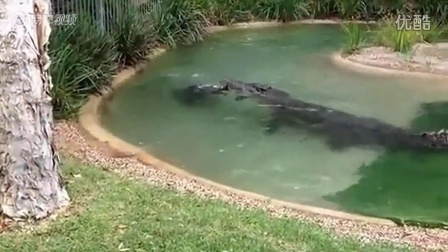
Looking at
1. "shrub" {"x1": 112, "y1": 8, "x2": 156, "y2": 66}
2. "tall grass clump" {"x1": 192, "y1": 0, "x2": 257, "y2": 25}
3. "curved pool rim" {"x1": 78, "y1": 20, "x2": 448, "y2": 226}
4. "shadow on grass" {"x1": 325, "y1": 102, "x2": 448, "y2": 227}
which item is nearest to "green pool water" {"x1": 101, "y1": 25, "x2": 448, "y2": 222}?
"shadow on grass" {"x1": 325, "y1": 102, "x2": 448, "y2": 227}

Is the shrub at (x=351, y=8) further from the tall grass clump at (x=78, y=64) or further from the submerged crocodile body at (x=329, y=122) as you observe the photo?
the tall grass clump at (x=78, y=64)

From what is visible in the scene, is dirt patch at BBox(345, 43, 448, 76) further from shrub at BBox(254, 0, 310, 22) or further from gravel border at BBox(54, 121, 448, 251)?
gravel border at BBox(54, 121, 448, 251)

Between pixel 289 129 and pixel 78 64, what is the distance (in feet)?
7.37

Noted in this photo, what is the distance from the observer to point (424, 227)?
514 cm

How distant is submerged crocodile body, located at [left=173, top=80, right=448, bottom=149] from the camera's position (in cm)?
736

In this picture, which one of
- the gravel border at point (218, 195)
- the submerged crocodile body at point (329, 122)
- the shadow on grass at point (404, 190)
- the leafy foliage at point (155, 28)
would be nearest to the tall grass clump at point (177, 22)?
the leafy foliage at point (155, 28)

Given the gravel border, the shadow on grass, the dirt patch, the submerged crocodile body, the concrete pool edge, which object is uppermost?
the dirt patch

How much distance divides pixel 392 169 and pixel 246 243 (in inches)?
113

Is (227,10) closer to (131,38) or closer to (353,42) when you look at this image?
(353,42)

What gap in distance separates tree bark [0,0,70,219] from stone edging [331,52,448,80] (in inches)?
257

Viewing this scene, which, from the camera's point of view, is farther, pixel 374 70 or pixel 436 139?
pixel 374 70

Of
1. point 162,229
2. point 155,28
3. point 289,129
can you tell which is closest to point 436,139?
point 289,129

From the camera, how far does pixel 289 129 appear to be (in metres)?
7.80

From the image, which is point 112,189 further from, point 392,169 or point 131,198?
point 392,169
